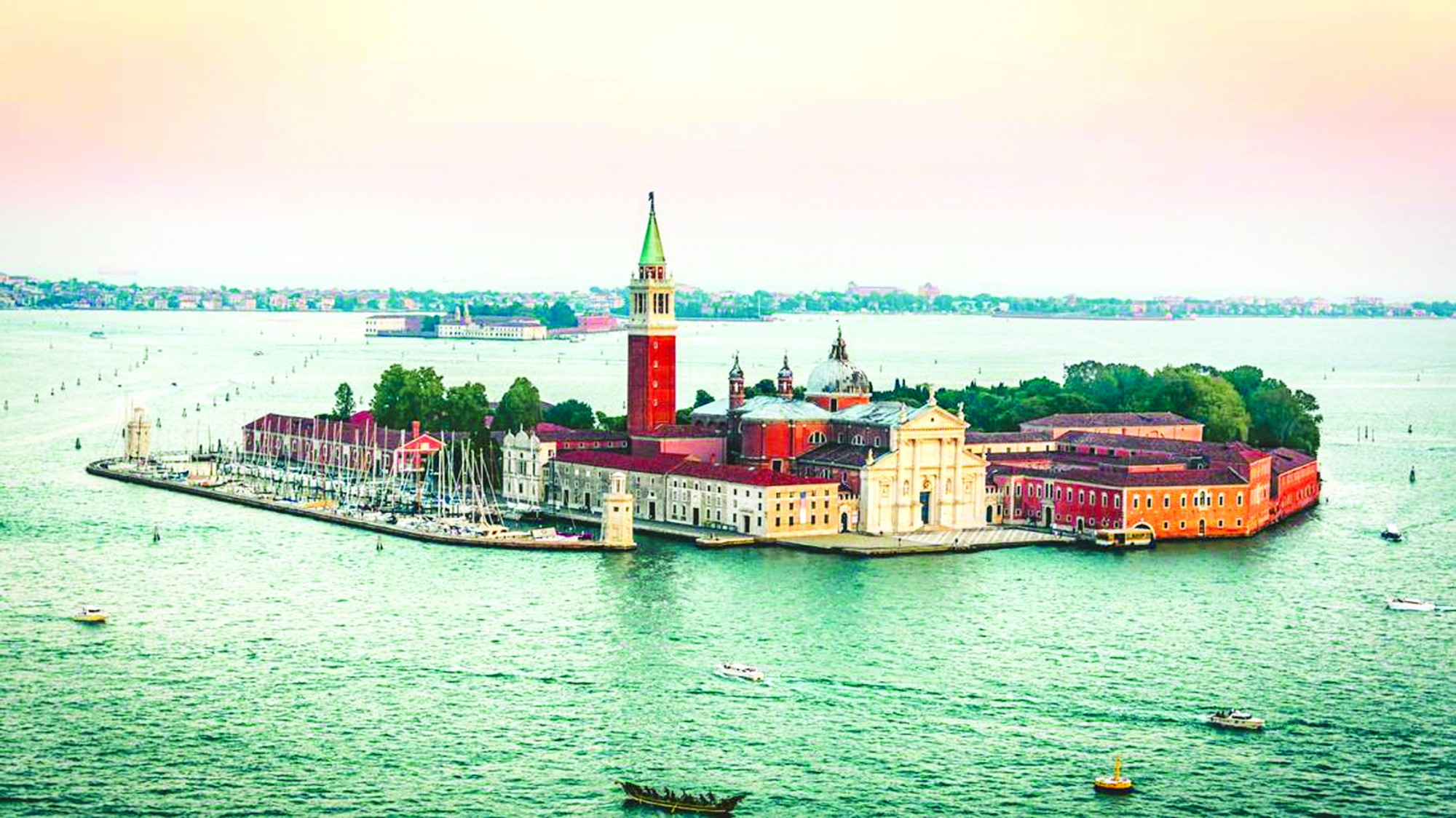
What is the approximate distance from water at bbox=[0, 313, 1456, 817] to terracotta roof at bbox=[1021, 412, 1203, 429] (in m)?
7.12

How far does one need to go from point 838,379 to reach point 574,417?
433 inches

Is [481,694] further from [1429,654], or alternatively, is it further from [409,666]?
[1429,654]

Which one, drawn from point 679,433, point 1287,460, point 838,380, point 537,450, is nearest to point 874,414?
point 838,380

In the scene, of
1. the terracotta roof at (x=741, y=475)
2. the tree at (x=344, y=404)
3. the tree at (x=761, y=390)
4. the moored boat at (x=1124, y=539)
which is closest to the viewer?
the moored boat at (x=1124, y=539)

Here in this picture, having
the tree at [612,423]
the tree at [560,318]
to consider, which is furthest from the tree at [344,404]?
the tree at [560,318]

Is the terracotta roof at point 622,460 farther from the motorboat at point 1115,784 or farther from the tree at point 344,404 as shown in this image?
the motorboat at point 1115,784

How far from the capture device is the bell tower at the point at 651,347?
4972 centimetres

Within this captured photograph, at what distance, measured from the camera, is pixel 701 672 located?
29.0 metres

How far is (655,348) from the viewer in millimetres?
49812

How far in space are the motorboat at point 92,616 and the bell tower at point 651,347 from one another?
18.8 metres

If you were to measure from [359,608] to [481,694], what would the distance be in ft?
22.0

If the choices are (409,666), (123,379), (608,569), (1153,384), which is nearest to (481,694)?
(409,666)

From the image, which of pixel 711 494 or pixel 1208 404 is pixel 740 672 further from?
pixel 1208 404

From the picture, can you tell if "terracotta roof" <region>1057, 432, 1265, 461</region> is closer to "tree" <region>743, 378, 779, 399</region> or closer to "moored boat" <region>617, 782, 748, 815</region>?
"tree" <region>743, 378, 779, 399</region>
